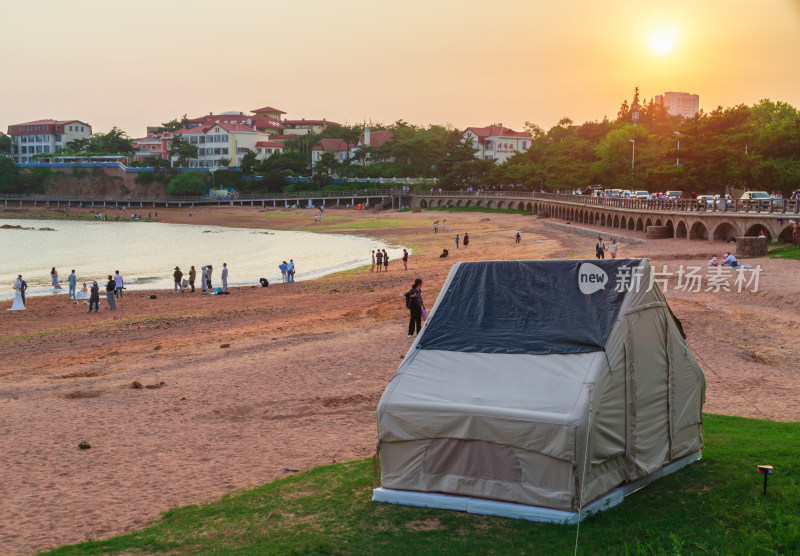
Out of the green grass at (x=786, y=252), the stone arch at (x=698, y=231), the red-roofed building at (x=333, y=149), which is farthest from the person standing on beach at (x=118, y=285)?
the red-roofed building at (x=333, y=149)

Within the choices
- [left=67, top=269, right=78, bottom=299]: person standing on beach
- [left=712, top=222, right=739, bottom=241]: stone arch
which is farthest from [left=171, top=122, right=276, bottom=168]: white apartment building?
[left=67, top=269, right=78, bottom=299]: person standing on beach

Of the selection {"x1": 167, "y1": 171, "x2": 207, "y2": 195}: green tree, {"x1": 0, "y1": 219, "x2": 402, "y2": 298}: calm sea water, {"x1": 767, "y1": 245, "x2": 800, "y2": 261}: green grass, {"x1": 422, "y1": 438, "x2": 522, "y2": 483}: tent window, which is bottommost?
{"x1": 0, "y1": 219, "x2": 402, "y2": 298}: calm sea water

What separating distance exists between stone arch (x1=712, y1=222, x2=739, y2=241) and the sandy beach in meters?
13.1

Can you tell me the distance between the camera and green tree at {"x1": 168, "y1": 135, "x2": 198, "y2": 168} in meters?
140

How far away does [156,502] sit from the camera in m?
9.17

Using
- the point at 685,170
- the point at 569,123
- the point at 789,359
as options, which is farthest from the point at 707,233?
the point at 569,123

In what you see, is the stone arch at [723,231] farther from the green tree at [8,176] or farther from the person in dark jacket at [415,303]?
the green tree at [8,176]

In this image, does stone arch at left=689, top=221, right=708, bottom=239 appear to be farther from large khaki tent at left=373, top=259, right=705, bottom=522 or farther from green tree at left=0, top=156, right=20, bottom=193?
green tree at left=0, top=156, right=20, bottom=193

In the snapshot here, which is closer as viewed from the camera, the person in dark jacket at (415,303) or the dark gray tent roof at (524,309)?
the dark gray tent roof at (524,309)

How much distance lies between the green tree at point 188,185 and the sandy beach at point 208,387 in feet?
341

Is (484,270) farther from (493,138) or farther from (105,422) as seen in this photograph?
(493,138)

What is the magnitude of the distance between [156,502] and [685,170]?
211ft

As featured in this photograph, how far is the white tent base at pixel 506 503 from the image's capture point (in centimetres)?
703

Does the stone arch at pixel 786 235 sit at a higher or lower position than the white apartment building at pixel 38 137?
lower
